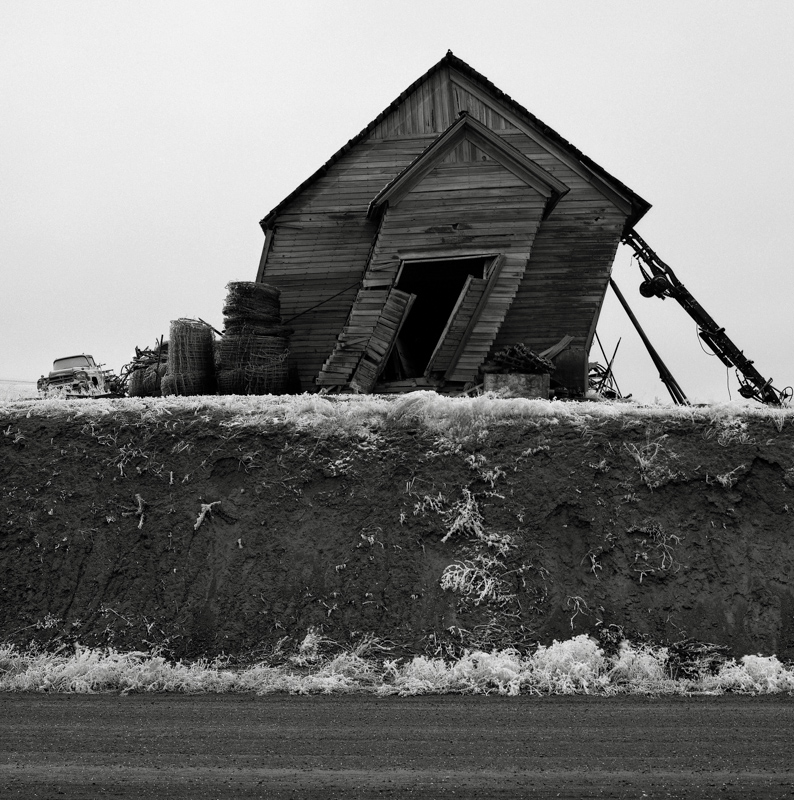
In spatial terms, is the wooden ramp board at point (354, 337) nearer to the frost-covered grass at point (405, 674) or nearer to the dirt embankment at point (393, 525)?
the dirt embankment at point (393, 525)

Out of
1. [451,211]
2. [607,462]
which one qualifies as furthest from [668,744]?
[451,211]

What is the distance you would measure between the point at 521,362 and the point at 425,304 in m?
5.12

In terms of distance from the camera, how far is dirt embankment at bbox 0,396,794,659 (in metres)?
10.0

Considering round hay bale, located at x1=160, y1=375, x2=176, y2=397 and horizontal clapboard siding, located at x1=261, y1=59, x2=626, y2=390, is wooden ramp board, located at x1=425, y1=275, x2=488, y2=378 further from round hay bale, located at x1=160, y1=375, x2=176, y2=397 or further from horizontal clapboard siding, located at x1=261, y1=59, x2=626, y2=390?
round hay bale, located at x1=160, y1=375, x2=176, y2=397

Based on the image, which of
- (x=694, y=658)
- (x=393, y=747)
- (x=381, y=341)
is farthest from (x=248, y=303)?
(x=393, y=747)

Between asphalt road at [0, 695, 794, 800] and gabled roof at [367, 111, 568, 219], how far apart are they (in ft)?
42.4

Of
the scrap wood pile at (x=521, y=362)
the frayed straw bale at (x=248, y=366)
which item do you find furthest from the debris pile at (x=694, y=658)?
the frayed straw bale at (x=248, y=366)

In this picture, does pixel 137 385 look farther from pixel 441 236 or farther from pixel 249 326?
pixel 441 236

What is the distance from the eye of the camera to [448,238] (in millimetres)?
19266

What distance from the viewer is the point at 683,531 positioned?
10.9 m

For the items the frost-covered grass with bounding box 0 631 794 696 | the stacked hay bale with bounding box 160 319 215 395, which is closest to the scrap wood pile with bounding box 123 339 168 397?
the stacked hay bale with bounding box 160 319 215 395

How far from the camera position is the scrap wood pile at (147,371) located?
21.0m

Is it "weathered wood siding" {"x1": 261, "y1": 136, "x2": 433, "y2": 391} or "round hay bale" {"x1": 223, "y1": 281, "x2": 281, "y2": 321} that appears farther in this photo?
"weathered wood siding" {"x1": 261, "y1": 136, "x2": 433, "y2": 391}

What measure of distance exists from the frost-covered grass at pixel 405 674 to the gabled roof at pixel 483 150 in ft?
38.9
